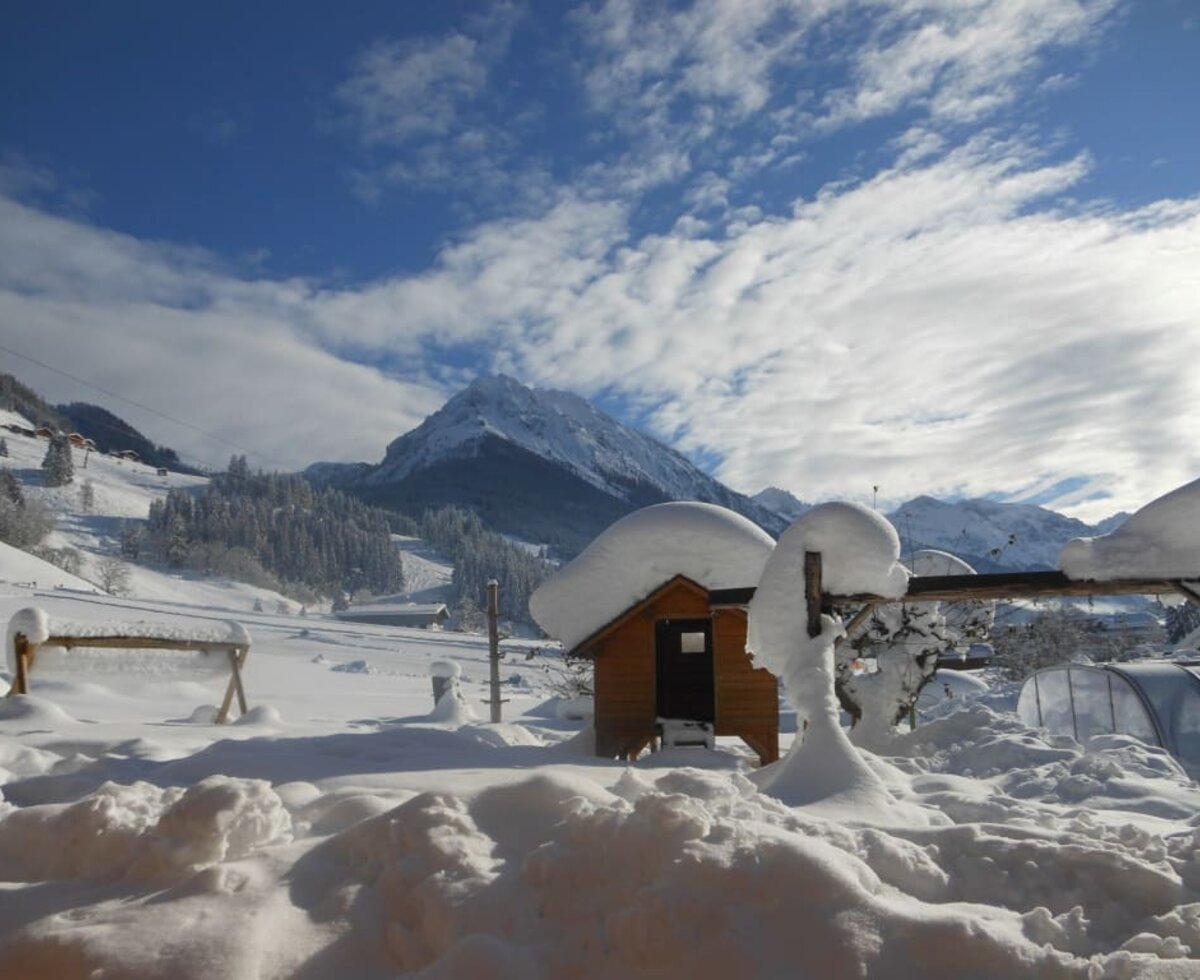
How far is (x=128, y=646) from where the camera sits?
1313 centimetres

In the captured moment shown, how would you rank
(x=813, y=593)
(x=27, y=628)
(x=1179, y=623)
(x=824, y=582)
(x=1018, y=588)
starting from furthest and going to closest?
(x=1179, y=623) < (x=27, y=628) < (x=824, y=582) < (x=1018, y=588) < (x=813, y=593)

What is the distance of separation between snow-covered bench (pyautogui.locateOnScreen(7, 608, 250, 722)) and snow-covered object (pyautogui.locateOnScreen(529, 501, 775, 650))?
20.0 ft

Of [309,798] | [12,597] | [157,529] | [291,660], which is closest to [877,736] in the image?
[309,798]

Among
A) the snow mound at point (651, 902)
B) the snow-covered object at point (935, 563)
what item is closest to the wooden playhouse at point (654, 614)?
the snow-covered object at point (935, 563)

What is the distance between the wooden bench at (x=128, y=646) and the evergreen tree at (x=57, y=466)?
378ft

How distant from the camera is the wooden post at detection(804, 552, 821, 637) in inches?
337

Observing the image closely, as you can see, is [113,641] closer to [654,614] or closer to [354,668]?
[654,614]

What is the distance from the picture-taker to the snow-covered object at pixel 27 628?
457 inches

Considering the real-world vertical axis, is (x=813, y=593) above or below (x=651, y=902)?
above

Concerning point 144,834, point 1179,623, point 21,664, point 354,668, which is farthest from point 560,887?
point 1179,623

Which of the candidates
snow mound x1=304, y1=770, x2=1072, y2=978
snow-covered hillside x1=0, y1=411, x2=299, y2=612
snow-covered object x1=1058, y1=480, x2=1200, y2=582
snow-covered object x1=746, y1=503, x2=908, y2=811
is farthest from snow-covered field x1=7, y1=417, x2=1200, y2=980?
snow-covered hillside x1=0, y1=411, x2=299, y2=612

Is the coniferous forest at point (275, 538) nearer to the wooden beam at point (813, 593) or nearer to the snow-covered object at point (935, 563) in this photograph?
the snow-covered object at point (935, 563)

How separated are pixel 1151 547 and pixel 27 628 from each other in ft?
46.0

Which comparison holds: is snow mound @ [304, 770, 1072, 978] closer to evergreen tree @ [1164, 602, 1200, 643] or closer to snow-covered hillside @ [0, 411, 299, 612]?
evergreen tree @ [1164, 602, 1200, 643]
